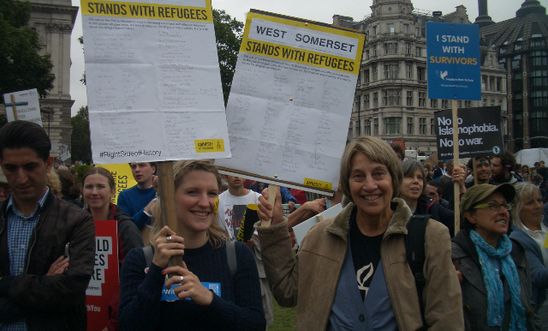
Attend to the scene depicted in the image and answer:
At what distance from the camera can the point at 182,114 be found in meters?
2.73

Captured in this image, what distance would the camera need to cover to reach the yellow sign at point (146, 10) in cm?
262

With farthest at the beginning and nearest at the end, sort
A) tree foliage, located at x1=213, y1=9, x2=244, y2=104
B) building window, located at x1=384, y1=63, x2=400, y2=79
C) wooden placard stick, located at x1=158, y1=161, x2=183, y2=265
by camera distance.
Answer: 1. building window, located at x1=384, y1=63, x2=400, y2=79
2. tree foliage, located at x1=213, y1=9, x2=244, y2=104
3. wooden placard stick, located at x1=158, y1=161, x2=183, y2=265

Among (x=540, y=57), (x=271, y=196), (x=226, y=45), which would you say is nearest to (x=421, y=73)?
(x=540, y=57)

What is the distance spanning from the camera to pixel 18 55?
31328 mm

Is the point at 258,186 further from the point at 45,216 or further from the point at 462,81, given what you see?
A: the point at 45,216

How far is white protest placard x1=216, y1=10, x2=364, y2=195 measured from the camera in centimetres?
320

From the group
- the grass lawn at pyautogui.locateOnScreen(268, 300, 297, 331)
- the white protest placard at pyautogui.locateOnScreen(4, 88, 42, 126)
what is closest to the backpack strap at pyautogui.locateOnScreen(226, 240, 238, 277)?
the grass lawn at pyautogui.locateOnScreen(268, 300, 297, 331)

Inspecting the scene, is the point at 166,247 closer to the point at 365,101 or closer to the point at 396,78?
the point at 396,78

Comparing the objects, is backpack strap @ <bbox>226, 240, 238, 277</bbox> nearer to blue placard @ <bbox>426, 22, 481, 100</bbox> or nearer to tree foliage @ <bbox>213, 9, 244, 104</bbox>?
blue placard @ <bbox>426, 22, 481, 100</bbox>

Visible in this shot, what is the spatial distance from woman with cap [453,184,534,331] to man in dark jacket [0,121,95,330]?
234 cm

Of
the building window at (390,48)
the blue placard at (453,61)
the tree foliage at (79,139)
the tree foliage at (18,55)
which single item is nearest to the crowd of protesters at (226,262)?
the blue placard at (453,61)

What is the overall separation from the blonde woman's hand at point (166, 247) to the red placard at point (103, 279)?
1.63m

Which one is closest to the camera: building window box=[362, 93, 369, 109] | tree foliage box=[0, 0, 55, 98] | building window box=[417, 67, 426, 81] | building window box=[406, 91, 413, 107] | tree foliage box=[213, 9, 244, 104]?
tree foliage box=[0, 0, 55, 98]

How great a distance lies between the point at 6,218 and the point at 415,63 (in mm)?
77761
